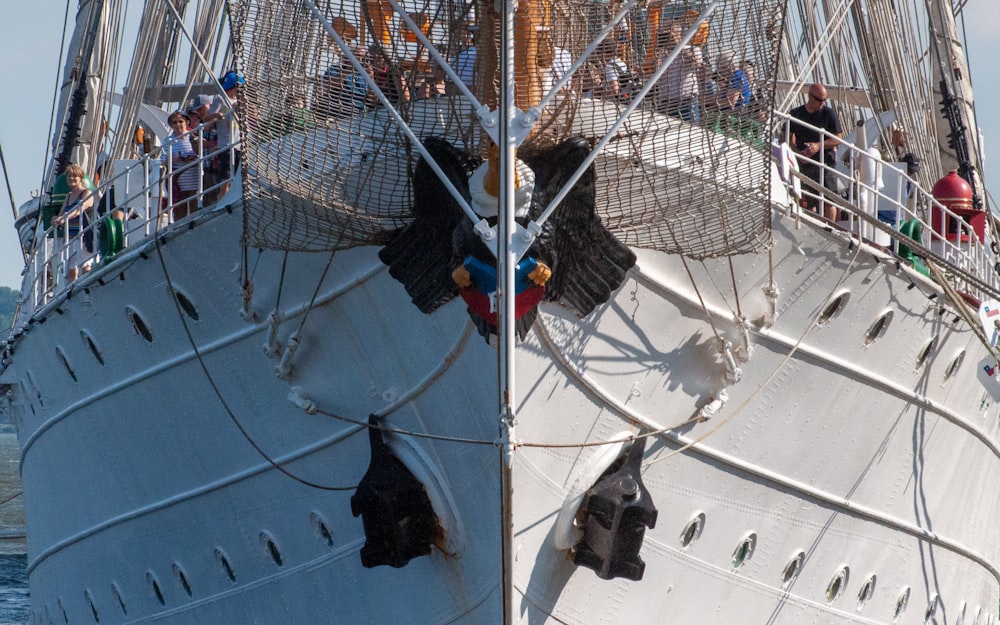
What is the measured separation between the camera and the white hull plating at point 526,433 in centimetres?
940

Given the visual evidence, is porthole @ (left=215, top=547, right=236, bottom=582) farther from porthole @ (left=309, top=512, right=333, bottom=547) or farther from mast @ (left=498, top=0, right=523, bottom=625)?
mast @ (left=498, top=0, right=523, bottom=625)

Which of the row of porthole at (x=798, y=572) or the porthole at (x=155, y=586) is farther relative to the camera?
the porthole at (x=155, y=586)

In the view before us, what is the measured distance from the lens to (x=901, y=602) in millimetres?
12047

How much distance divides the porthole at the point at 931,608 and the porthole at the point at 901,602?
1.53 ft

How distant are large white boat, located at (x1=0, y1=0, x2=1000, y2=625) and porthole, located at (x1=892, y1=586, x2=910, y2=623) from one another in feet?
0.24

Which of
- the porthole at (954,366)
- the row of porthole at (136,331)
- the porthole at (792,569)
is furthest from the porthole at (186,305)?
the porthole at (954,366)

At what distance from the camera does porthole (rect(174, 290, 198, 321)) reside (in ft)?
34.5

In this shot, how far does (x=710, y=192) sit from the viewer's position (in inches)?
352

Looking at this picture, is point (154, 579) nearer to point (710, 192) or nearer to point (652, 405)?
point (652, 405)

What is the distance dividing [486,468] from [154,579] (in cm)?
372

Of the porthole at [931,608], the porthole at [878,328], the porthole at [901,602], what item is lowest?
the porthole at [931,608]

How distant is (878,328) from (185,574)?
200 inches

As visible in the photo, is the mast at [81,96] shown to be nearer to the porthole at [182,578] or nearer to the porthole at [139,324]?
the porthole at [139,324]

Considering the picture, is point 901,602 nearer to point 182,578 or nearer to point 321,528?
point 321,528
